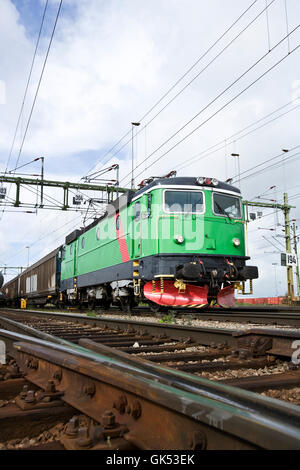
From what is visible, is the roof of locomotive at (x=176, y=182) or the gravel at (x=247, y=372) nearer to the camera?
the gravel at (x=247, y=372)

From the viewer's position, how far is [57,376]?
2570 mm

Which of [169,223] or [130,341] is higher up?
[169,223]

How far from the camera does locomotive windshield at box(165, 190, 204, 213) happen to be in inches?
411

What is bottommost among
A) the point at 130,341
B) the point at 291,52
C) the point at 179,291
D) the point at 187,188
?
the point at 130,341

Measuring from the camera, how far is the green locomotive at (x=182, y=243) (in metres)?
10.0

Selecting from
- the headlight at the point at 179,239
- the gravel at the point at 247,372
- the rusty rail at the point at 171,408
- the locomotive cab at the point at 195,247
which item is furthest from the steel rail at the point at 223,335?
the headlight at the point at 179,239

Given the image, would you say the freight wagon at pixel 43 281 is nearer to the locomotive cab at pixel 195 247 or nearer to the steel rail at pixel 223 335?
the locomotive cab at pixel 195 247

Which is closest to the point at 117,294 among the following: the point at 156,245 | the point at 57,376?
the point at 156,245

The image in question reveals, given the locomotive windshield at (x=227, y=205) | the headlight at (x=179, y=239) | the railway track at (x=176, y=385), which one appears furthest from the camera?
the locomotive windshield at (x=227, y=205)

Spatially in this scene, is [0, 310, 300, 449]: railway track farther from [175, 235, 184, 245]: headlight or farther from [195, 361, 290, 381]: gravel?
[175, 235, 184, 245]: headlight

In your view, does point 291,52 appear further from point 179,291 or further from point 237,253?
point 179,291

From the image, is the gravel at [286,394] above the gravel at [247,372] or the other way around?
above

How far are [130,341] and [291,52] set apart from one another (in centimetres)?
788
